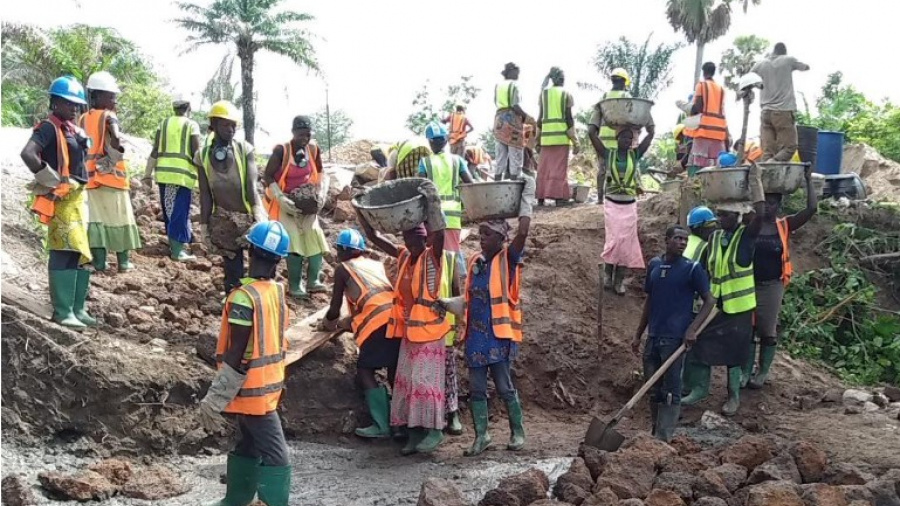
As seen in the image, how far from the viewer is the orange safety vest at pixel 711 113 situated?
1012 cm

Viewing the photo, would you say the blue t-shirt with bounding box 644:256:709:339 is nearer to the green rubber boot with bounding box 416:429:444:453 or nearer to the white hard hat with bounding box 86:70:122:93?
the green rubber boot with bounding box 416:429:444:453

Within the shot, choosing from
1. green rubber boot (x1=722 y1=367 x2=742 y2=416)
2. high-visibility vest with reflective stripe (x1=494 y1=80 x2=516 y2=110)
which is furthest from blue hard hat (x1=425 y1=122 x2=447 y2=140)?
high-visibility vest with reflective stripe (x1=494 y1=80 x2=516 y2=110)

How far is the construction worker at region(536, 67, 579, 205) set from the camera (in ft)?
33.4

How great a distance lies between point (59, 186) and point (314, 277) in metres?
2.50

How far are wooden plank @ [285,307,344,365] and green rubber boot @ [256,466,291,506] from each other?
4.97 feet

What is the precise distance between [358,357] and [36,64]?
15.4 metres

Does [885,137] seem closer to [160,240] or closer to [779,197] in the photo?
[779,197]

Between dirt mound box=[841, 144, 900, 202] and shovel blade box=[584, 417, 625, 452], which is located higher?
dirt mound box=[841, 144, 900, 202]

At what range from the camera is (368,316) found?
5938mm

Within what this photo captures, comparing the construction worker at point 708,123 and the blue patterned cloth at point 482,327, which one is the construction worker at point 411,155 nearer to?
the blue patterned cloth at point 482,327

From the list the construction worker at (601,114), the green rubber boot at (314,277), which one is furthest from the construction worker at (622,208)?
the green rubber boot at (314,277)

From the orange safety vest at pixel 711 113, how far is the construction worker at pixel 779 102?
65cm

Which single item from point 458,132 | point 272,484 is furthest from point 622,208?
point 458,132

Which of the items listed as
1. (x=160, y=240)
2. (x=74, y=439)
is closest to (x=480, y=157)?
(x=160, y=240)
